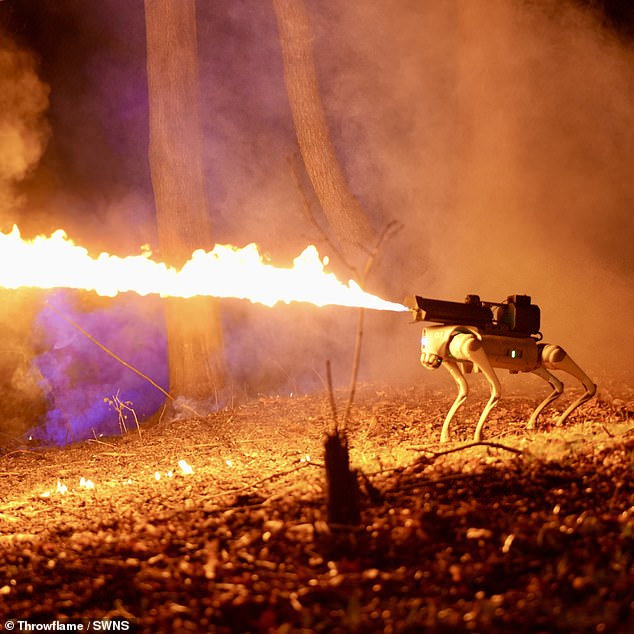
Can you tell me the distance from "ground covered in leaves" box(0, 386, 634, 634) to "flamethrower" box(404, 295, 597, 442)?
0.70 m

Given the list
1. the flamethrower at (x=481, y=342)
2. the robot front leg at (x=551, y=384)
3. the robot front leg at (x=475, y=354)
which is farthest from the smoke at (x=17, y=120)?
the robot front leg at (x=551, y=384)

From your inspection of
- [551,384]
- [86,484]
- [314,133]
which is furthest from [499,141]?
[86,484]

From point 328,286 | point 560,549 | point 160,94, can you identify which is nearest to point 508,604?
point 560,549

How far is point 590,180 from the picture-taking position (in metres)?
16.0

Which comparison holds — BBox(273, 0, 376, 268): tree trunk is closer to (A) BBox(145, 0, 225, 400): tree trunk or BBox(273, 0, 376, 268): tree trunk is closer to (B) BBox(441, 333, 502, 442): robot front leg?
(A) BBox(145, 0, 225, 400): tree trunk

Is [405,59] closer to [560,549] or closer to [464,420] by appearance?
[464,420]

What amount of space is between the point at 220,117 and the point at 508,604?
14.7 metres

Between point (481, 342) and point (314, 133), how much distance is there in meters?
7.81

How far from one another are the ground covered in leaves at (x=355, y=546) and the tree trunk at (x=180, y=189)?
4.87 m

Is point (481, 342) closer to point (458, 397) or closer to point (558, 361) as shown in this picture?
point (458, 397)

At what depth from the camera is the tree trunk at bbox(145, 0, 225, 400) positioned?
12.4 metres

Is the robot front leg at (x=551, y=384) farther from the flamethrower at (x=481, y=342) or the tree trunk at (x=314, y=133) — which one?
the tree trunk at (x=314, y=133)

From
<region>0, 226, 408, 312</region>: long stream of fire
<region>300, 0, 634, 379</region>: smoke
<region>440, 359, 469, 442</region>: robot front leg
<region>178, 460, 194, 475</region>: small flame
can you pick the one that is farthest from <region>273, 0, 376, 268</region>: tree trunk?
<region>178, 460, 194, 475</region>: small flame

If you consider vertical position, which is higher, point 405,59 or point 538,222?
point 405,59
